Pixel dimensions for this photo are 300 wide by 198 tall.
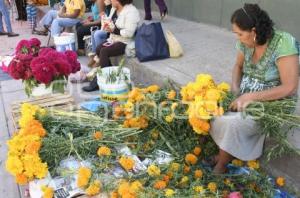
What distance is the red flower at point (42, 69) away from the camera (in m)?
2.96

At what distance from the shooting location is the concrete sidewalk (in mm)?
2852

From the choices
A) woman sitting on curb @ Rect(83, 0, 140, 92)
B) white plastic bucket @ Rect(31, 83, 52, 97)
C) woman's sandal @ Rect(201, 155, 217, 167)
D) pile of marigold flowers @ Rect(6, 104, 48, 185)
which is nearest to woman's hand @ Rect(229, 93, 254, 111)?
woman's sandal @ Rect(201, 155, 217, 167)

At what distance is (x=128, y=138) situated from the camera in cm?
290

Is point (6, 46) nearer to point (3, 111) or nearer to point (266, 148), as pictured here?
point (3, 111)

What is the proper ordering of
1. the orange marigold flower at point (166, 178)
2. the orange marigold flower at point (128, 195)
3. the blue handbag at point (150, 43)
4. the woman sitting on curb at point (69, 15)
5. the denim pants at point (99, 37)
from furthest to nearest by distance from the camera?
the woman sitting on curb at point (69, 15)
the denim pants at point (99, 37)
the blue handbag at point (150, 43)
the orange marigold flower at point (166, 178)
the orange marigold flower at point (128, 195)

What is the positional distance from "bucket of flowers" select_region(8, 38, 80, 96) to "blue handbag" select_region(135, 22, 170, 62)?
1352 millimetres

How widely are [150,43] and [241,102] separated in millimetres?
2229

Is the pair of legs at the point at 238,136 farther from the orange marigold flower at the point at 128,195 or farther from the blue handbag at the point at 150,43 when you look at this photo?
the blue handbag at the point at 150,43

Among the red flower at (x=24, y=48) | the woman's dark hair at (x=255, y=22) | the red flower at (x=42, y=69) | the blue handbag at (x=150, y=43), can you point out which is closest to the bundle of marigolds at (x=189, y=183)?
the woman's dark hair at (x=255, y=22)

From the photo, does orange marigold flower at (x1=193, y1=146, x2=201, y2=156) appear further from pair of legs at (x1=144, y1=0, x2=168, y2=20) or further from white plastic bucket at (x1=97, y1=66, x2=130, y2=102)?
pair of legs at (x1=144, y1=0, x2=168, y2=20)

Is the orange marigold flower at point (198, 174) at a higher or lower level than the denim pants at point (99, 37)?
lower

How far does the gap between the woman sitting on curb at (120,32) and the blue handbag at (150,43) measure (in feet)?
0.41

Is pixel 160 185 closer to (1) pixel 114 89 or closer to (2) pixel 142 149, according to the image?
(2) pixel 142 149

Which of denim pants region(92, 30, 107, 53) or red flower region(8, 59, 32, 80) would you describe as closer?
red flower region(8, 59, 32, 80)
